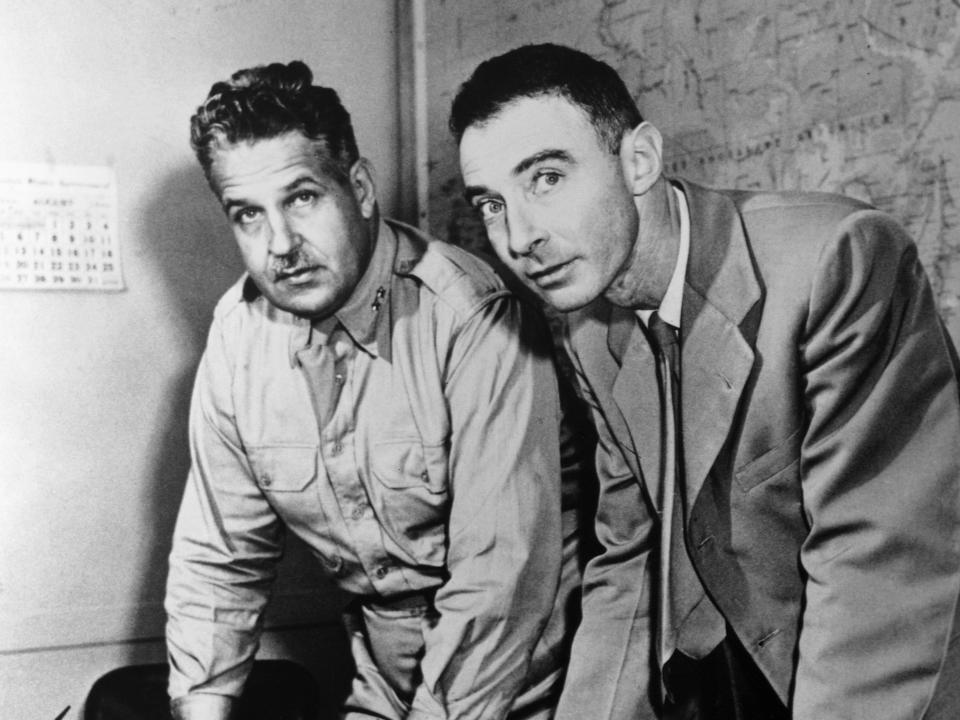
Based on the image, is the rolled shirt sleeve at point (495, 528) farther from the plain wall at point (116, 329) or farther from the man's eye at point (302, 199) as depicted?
the plain wall at point (116, 329)

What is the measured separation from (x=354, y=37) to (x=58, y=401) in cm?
79

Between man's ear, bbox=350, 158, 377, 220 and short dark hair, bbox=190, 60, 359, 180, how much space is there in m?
0.01

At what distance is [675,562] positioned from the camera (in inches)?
47.8

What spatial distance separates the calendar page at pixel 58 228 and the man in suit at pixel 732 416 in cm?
70

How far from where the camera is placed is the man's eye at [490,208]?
48.9 inches

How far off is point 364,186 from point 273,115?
0.16m

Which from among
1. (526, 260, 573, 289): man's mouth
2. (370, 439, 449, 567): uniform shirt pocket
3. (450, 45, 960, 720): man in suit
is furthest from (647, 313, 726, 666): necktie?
(370, 439, 449, 567): uniform shirt pocket

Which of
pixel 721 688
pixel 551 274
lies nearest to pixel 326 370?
pixel 551 274

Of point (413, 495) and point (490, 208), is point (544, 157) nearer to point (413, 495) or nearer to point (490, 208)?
point (490, 208)

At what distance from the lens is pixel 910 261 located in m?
1.04

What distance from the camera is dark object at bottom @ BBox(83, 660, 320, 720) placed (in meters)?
1.65

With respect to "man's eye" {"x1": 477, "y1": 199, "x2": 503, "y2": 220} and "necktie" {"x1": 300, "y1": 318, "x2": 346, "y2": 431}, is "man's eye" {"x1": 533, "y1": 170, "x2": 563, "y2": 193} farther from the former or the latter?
"necktie" {"x1": 300, "y1": 318, "x2": 346, "y2": 431}

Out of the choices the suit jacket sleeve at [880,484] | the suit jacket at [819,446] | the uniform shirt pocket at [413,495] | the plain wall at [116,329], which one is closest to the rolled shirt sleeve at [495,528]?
the uniform shirt pocket at [413,495]

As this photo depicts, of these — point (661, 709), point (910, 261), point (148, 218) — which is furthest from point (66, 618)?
point (910, 261)
